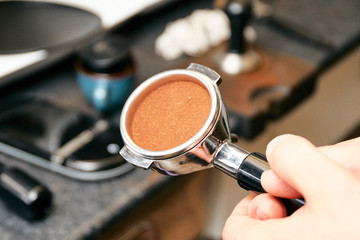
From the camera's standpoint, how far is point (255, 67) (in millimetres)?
1148

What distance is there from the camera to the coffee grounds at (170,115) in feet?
1.51

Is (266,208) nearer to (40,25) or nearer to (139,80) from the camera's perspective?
(40,25)

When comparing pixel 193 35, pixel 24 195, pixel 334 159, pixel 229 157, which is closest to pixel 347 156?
pixel 334 159

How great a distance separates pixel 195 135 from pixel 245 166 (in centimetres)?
6

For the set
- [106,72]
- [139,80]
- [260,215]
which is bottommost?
[139,80]

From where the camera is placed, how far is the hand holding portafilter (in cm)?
44

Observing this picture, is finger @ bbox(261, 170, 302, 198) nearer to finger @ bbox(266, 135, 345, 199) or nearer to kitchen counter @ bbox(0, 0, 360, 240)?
finger @ bbox(266, 135, 345, 199)

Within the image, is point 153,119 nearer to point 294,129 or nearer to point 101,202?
point 101,202

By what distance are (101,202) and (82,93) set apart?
376 millimetres

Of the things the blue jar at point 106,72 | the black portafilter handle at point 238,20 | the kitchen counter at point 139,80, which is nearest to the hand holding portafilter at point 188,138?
the kitchen counter at point 139,80

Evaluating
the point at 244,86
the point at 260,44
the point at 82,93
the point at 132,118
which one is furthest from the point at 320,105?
the point at 132,118

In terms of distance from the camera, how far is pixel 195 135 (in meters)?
0.44

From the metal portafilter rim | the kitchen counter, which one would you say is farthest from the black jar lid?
the metal portafilter rim

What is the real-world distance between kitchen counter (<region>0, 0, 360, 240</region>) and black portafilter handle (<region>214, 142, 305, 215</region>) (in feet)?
1.24
